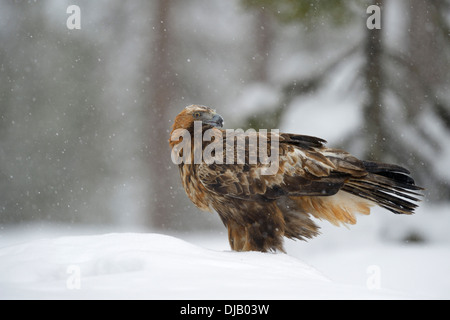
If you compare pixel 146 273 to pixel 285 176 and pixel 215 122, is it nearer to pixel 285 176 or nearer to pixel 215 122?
pixel 285 176

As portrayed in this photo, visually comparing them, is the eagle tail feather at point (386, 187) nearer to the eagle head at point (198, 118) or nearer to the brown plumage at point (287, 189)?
the brown plumage at point (287, 189)

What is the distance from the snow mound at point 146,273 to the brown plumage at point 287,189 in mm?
566

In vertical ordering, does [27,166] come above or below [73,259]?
above

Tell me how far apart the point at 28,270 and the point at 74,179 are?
29.8 ft

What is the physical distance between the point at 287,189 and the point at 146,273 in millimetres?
1704

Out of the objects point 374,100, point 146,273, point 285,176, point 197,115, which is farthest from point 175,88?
point 146,273

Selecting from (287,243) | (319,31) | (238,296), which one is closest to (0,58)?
(319,31)

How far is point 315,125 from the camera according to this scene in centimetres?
752

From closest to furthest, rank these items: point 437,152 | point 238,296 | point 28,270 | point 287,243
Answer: point 238,296, point 28,270, point 437,152, point 287,243

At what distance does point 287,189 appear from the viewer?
398cm

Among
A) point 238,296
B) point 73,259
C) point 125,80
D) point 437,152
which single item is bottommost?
point 238,296

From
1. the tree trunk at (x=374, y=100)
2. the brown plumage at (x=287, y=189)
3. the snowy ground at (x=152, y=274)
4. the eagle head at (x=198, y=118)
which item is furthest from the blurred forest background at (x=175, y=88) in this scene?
the snowy ground at (x=152, y=274)

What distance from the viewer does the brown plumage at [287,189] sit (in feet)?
12.9

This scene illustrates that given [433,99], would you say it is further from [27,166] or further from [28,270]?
[27,166]
